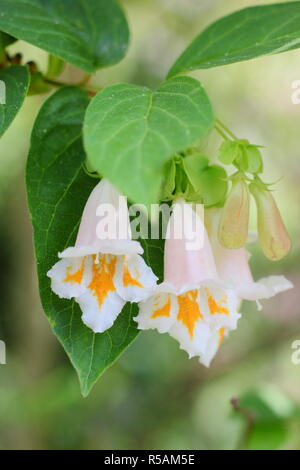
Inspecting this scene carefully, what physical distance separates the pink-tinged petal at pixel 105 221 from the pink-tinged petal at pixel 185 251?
0.07 meters

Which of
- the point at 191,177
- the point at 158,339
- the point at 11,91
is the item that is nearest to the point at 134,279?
the point at 191,177

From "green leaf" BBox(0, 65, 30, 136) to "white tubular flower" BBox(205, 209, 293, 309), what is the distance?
30 cm

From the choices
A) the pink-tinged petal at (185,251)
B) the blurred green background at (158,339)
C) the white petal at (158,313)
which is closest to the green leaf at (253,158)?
the pink-tinged petal at (185,251)

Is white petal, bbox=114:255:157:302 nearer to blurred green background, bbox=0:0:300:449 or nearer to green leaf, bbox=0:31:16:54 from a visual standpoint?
green leaf, bbox=0:31:16:54

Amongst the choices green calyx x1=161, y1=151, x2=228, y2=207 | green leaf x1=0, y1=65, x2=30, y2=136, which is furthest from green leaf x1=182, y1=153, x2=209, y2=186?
green leaf x1=0, y1=65, x2=30, y2=136

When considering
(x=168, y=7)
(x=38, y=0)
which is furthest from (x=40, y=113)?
(x=168, y=7)

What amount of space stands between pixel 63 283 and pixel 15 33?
358mm

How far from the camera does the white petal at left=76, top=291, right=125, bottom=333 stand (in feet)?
2.73

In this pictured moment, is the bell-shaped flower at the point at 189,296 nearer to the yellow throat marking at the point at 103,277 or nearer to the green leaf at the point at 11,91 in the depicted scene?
the yellow throat marking at the point at 103,277

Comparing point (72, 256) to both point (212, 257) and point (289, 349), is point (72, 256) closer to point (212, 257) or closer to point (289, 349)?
point (212, 257)

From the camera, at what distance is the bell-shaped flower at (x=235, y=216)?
2.80 ft

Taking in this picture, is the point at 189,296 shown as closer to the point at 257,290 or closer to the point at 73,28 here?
the point at 257,290

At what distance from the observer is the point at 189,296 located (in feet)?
2.92

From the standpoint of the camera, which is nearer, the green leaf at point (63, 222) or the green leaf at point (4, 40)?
the green leaf at point (63, 222)
